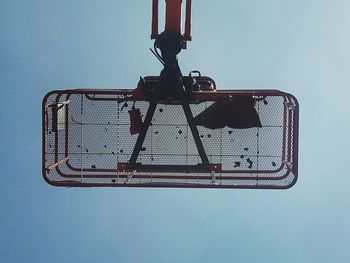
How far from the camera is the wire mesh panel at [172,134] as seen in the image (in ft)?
21.0

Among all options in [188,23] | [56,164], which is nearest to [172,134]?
[188,23]

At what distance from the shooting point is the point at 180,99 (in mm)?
6148

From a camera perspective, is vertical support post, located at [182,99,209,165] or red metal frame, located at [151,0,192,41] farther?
vertical support post, located at [182,99,209,165]

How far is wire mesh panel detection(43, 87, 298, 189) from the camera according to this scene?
6.40 meters

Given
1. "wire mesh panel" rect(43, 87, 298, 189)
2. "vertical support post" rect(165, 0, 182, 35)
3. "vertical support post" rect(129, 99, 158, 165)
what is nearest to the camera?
"vertical support post" rect(165, 0, 182, 35)

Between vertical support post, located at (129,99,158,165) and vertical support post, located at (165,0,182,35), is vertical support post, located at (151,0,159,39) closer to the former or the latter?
vertical support post, located at (165,0,182,35)

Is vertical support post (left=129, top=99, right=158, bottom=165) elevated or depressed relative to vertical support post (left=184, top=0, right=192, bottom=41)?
depressed

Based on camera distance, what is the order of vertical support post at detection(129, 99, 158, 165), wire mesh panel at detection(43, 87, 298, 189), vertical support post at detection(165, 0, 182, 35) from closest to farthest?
1. vertical support post at detection(165, 0, 182, 35)
2. vertical support post at detection(129, 99, 158, 165)
3. wire mesh panel at detection(43, 87, 298, 189)

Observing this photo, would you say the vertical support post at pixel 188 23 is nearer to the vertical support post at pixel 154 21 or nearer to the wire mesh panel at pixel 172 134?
the vertical support post at pixel 154 21

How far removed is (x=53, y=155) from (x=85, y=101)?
0.81m

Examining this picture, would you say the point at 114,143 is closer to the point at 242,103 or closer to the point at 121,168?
the point at 121,168

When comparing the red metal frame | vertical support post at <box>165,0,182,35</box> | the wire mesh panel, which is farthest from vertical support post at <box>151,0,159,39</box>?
the wire mesh panel

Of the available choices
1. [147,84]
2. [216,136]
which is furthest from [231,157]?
[147,84]

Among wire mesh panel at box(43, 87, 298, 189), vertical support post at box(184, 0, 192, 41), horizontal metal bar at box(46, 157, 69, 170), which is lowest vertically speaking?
horizontal metal bar at box(46, 157, 69, 170)
